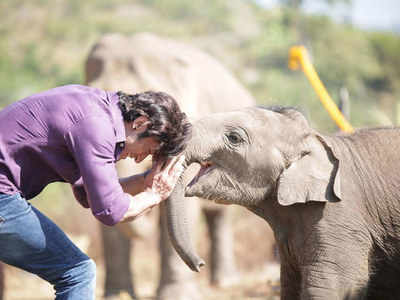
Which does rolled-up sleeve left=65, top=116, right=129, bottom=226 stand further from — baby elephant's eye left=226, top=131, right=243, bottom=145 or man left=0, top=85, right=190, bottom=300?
baby elephant's eye left=226, top=131, right=243, bottom=145

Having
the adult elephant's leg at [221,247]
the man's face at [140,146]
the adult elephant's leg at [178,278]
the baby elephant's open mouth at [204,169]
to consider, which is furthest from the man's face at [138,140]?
the adult elephant's leg at [221,247]

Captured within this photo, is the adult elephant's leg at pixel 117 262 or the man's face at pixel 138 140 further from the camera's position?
the adult elephant's leg at pixel 117 262

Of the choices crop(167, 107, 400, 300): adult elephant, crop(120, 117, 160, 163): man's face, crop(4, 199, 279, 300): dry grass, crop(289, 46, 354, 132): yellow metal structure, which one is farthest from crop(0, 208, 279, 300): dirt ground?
crop(120, 117, 160, 163): man's face

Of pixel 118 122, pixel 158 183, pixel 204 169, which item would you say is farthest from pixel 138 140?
pixel 204 169

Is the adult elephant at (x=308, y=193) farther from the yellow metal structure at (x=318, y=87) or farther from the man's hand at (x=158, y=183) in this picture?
the yellow metal structure at (x=318, y=87)

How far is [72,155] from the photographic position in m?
4.12

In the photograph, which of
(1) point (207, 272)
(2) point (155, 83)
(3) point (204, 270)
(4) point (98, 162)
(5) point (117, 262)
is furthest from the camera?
(3) point (204, 270)

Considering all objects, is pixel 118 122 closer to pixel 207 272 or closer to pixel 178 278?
pixel 178 278

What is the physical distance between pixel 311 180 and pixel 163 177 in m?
1.02

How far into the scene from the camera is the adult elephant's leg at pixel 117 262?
9.12 metres

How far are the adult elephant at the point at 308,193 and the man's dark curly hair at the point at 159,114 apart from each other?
60 cm

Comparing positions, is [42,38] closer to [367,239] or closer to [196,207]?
[196,207]

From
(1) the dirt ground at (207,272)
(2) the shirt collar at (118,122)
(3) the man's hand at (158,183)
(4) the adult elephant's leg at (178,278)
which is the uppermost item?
(2) the shirt collar at (118,122)

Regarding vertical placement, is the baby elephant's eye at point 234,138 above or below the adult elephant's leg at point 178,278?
above
